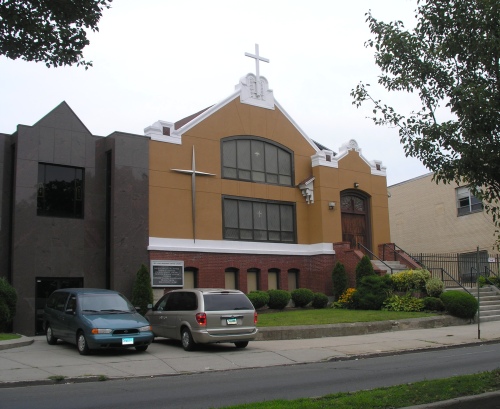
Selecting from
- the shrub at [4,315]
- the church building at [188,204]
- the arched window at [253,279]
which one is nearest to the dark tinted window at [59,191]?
the church building at [188,204]

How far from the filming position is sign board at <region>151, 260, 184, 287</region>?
2361 centimetres

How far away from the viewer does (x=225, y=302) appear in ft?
53.4

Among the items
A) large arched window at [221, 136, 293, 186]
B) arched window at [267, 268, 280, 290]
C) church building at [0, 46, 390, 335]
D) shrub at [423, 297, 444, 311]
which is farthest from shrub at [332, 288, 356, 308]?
large arched window at [221, 136, 293, 186]

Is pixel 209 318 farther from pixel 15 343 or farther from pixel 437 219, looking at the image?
pixel 437 219

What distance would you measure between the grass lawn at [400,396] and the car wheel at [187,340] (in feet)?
25.3

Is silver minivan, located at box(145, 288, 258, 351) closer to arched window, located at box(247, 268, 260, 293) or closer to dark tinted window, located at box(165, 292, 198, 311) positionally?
dark tinted window, located at box(165, 292, 198, 311)

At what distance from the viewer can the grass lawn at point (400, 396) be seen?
25.7ft

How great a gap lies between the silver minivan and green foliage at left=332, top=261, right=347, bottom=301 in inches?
444

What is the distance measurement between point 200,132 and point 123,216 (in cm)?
540

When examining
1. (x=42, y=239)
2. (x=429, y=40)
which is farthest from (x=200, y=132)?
(x=429, y=40)

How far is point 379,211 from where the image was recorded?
104 ft

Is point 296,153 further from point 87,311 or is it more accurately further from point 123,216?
point 87,311

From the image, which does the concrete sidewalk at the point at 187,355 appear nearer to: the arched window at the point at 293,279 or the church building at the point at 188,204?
the church building at the point at 188,204

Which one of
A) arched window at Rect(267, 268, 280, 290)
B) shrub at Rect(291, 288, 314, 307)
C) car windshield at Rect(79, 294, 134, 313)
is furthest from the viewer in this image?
arched window at Rect(267, 268, 280, 290)
